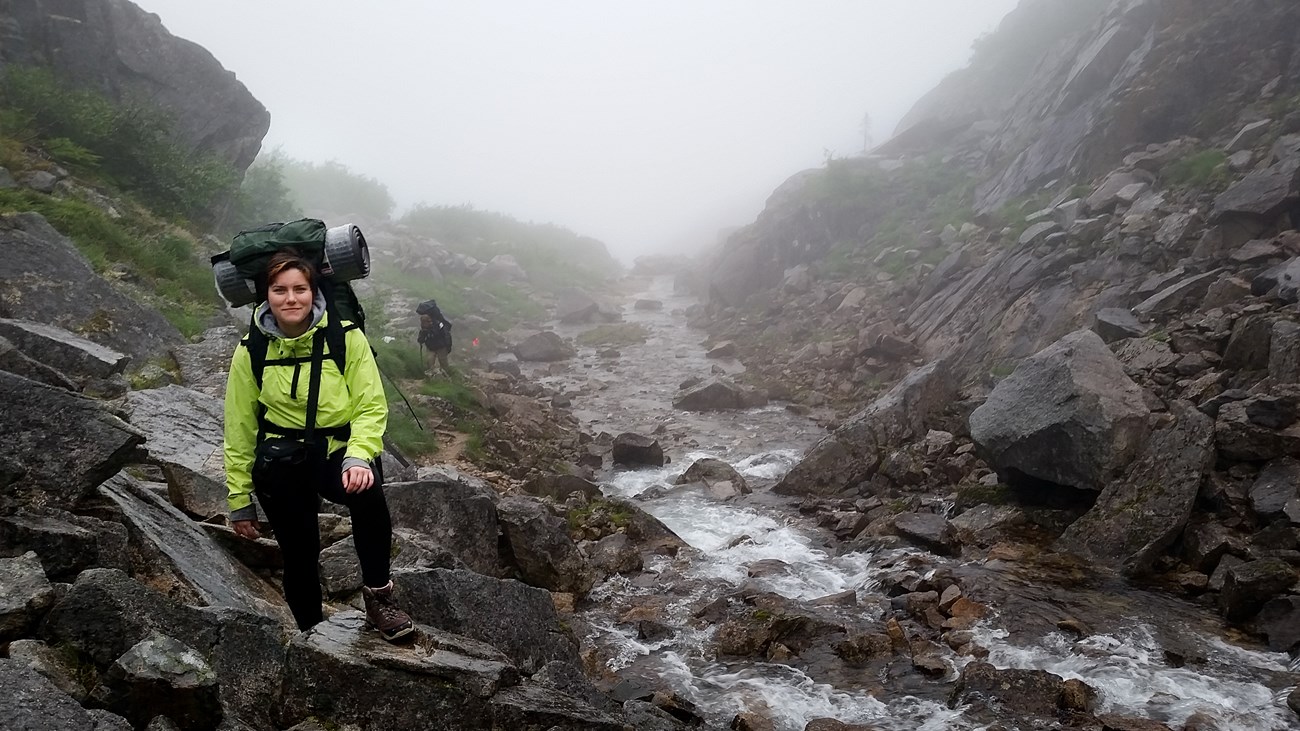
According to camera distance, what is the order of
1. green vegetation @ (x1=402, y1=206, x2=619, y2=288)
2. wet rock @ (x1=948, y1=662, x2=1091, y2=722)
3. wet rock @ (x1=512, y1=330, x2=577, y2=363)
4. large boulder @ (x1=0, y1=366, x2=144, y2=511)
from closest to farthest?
1. large boulder @ (x1=0, y1=366, x2=144, y2=511)
2. wet rock @ (x1=948, y1=662, x2=1091, y2=722)
3. wet rock @ (x1=512, y1=330, x2=577, y2=363)
4. green vegetation @ (x1=402, y1=206, x2=619, y2=288)

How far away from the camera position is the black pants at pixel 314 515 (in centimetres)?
450

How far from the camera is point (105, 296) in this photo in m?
11.0

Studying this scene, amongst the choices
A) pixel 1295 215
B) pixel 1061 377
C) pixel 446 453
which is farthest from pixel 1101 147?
pixel 446 453

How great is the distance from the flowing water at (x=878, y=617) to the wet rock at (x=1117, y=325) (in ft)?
24.9

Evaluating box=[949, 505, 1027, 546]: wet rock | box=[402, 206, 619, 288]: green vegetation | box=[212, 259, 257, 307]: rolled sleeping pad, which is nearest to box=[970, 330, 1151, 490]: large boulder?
box=[949, 505, 1027, 546]: wet rock

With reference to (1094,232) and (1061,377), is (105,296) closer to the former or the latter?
(1061,377)

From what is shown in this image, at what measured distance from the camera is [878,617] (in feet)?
31.3

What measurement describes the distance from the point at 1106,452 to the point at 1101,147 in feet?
66.0

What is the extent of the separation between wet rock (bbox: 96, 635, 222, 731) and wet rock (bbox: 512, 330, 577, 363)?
2871cm

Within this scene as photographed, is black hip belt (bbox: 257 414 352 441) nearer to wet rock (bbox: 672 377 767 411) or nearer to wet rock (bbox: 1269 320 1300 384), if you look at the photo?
wet rock (bbox: 1269 320 1300 384)

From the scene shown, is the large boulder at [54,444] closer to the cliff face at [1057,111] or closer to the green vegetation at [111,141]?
the green vegetation at [111,141]

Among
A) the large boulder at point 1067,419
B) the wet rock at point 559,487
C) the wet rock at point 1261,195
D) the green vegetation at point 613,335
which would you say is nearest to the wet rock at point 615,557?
the wet rock at point 559,487

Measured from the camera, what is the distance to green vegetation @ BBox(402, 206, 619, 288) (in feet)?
186

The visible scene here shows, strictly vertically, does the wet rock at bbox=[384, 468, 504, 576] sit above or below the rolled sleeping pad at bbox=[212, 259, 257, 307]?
below
